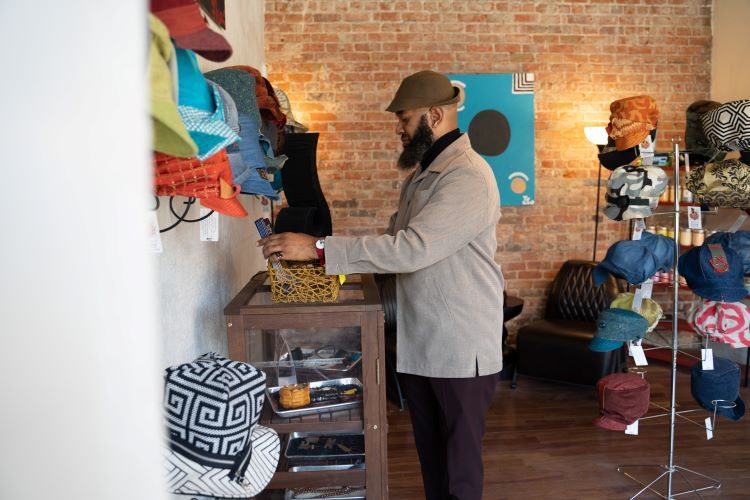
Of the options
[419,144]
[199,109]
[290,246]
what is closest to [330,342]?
[290,246]

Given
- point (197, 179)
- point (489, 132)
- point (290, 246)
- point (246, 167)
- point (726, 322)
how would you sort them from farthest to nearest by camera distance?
point (489, 132), point (726, 322), point (290, 246), point (246, 167), point (197, 179)

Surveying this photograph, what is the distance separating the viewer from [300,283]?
1989 millimetres

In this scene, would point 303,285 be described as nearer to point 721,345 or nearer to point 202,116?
point 202,116

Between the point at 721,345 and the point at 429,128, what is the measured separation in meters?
3.81

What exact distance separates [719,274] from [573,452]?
1.30 m

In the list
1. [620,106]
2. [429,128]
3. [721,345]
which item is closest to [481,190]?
[429,128]

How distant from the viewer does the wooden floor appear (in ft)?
10.3

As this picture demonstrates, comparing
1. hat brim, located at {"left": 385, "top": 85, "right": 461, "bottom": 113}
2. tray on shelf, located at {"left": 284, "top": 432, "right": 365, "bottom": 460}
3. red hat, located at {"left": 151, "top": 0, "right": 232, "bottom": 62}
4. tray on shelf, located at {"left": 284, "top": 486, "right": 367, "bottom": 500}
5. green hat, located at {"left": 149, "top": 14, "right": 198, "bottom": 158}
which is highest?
hat brim, located at {"left": 385, "top": 85, "right": 461, "bottom": 113}

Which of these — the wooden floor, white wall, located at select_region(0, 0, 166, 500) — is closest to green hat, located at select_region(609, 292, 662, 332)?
the wooden floor

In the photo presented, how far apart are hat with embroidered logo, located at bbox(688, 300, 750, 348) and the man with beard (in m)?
1.29

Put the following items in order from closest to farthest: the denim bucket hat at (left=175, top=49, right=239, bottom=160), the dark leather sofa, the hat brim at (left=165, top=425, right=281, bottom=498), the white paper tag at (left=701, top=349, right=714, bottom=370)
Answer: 1. the denim bucket hat at (left=175, top=49, right=239, bottom=160)
2. the hat brim at (left=165, top=425, right=281, bottom=498)
3. the white paper tag at (left=701, top=349, right=714, bottom=370)
4. the dark leather sofa

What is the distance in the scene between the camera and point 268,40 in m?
4.93

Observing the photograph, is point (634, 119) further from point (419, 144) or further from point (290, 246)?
point (290, 246)

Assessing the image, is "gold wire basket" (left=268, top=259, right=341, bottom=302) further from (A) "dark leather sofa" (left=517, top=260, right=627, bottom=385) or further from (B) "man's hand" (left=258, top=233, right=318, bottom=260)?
(A) "dark leather sofa" (left=517, top=260, right=627, bottom=385)
